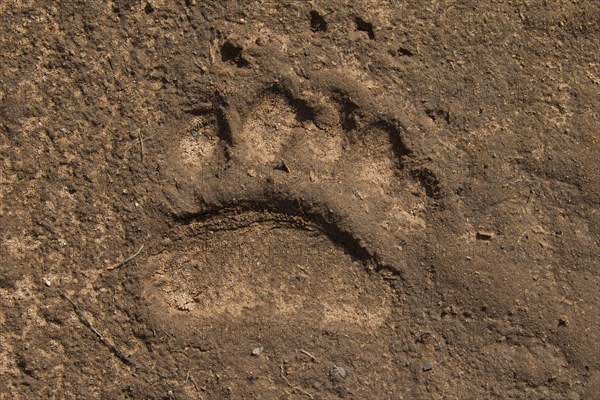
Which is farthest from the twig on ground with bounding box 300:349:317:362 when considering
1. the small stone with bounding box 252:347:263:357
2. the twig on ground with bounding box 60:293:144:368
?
the twig on ground with bounding box 60:293:144:368

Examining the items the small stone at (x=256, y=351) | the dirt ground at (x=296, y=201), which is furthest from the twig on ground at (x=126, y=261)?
the small stone at (x=256, y=351)

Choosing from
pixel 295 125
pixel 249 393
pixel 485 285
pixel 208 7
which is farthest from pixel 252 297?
pixel 208 7

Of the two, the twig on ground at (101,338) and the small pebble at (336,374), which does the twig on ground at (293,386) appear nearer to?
the small pebble at (336,374)

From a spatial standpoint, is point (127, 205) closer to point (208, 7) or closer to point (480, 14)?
point (208, 7)

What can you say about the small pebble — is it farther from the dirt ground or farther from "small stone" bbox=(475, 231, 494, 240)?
"small stone" bbox=(475, 231, 494, 240)

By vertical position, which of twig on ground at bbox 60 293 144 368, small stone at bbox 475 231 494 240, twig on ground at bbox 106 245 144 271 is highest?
small stone at bbox 475 231 494 240

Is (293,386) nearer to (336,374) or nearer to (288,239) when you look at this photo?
(336,374)

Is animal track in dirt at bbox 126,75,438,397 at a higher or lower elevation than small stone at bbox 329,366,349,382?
higher

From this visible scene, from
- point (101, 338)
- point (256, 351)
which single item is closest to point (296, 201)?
point (256, 351)
